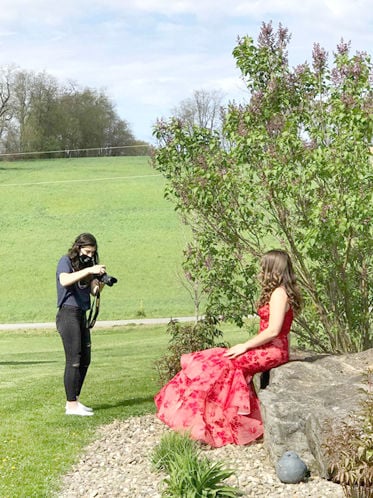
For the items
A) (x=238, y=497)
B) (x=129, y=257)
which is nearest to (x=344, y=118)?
(x=238, y=497)

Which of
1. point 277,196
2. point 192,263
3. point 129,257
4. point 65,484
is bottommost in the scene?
point 129,257

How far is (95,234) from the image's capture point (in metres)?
44.1

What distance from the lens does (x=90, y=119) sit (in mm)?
73125

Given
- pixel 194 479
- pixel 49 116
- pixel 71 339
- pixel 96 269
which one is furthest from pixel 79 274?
pixel 49 116

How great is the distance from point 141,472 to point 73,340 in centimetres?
218

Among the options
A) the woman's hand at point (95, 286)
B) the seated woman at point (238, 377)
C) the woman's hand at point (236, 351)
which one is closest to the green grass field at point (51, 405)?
the seated woman at point (238, 377)

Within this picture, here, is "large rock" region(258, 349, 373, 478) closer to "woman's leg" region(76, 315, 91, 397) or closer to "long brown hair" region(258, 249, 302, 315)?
"long brown hair" region(258, 249, 302, 315)

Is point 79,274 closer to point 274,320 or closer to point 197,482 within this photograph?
point 274,320

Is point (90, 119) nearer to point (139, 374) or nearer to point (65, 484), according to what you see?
point (139, 374)

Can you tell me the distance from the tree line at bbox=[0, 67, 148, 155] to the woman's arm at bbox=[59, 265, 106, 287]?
62.4 meters

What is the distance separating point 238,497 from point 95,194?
165 ft

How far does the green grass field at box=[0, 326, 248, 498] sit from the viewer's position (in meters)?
7.04

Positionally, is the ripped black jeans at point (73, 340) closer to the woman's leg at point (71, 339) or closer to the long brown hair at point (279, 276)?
the woman's leg at point (71, 339)

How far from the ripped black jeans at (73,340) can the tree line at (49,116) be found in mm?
62195
